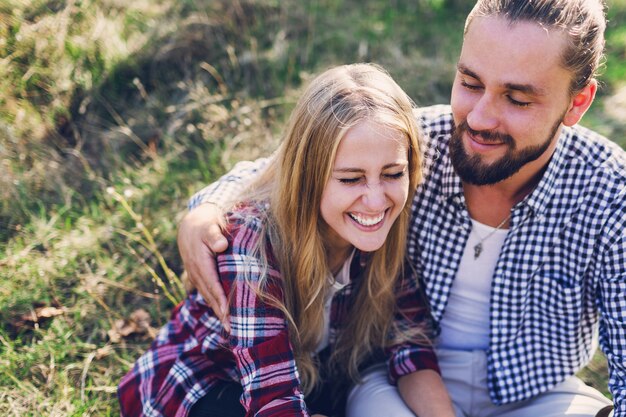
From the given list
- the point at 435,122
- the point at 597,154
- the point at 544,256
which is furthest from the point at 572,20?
the point at 544,256

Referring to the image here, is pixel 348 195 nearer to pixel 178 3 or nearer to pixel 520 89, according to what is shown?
pixel 520 89

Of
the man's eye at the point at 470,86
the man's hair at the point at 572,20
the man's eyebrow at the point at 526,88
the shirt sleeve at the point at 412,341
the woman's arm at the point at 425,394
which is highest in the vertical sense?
the man's hair at the point at 572,20

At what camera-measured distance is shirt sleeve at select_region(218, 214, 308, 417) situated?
219 cm

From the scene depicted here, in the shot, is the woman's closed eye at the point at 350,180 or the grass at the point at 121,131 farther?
the grass at the point at 121,131

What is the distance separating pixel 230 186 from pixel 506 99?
1160 mm

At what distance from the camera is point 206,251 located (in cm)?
233

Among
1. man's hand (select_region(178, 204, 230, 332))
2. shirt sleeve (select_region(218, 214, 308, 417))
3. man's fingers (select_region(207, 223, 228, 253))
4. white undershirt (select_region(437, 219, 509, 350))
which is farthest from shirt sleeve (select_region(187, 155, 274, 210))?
white undershirt (select_region(437, 219, 509, 350))

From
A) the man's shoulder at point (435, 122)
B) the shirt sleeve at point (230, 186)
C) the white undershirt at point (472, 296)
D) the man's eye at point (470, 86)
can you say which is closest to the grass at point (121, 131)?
the shirt sleeve at point (230, 186)

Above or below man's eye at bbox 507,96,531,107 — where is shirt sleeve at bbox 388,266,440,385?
below

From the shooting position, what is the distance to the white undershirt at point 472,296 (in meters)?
2.65

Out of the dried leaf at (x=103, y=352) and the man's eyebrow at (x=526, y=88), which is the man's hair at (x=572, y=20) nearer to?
the man's eyebrow at (x=526, y=88)

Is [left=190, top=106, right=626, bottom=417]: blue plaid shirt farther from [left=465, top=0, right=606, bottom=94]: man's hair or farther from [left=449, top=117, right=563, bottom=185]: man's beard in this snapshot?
[left=465, top=0, right=606, bottom=94]: man's hair

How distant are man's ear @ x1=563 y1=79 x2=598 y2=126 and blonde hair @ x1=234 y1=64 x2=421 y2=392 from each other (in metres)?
0.61

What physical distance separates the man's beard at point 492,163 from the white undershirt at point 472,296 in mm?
261
